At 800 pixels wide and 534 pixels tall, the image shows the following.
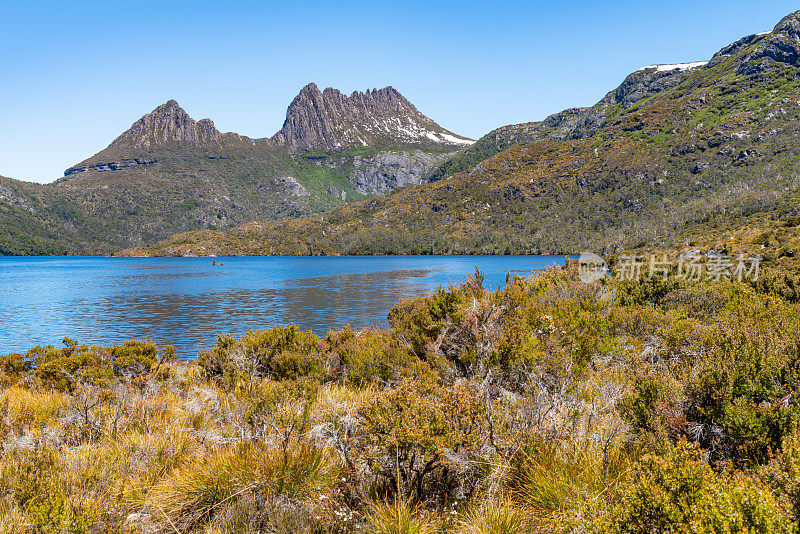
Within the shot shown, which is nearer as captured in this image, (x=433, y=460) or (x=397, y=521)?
(x=397, y=521)

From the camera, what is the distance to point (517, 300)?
11.4m

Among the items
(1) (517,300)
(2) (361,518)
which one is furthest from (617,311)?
(2) (361,518)

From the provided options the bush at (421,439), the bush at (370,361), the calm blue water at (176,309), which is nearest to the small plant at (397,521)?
the bush at (421,439)

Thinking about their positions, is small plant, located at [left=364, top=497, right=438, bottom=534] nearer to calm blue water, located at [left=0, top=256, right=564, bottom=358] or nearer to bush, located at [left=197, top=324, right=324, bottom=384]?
bush, located at [left=197, top=324, right=324, bottom=384]

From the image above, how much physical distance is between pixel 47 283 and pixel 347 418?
94438mm

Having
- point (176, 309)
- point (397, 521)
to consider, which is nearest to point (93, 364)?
point (397, 521)

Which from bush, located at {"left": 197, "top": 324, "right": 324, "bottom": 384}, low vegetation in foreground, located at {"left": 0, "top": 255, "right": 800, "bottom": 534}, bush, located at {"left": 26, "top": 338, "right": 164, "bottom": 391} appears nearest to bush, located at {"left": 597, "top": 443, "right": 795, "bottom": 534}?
low vegetation in foreground, located at {"left": 0, "top": 255, "right": 800, "bottom": 534}

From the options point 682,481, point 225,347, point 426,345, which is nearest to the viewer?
point 682,481

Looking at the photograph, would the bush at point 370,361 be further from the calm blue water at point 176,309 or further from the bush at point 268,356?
the calm blue water at point 176,309

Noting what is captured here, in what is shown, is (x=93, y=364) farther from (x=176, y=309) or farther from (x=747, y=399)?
(x=176, y=309)

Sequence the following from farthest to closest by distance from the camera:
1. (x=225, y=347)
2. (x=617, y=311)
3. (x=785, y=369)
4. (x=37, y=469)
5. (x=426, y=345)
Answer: (x=617, y=311) < (x=225, y=347) < (x=426, y=345) < (x=785, y=369) < (x=37, y=469)

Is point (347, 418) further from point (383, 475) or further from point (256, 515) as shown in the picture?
point (256, 515)

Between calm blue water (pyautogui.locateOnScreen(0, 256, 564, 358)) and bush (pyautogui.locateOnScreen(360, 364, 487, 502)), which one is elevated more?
bush (pyautogui.locateOnScreen(360, 364, 487, 502))

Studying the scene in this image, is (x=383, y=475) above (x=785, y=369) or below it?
below
